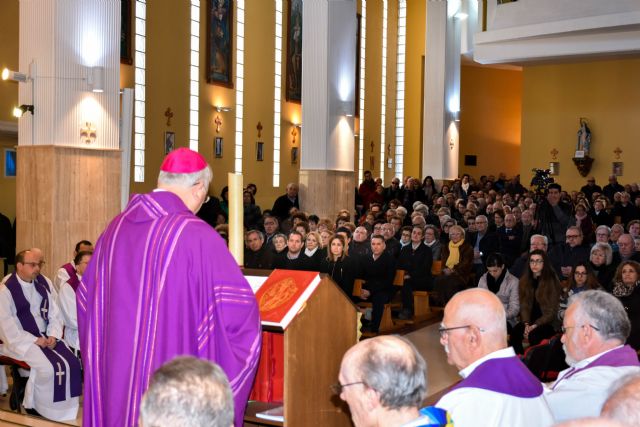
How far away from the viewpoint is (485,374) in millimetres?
2879

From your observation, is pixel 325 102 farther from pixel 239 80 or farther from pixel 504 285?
pixel 504 285

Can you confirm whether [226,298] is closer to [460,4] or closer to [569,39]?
[569,39]

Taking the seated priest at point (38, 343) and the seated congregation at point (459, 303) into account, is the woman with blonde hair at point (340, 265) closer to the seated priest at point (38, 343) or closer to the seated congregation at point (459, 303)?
the seated congregation at point (459, 303)

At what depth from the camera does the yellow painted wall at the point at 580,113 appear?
70.5ft

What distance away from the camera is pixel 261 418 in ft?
12.7

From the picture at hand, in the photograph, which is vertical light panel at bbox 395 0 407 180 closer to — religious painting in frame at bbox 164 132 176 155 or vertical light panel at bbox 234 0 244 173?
vertical light panel at bbox 234 0 244 173

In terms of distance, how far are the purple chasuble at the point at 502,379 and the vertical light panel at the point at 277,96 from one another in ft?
58.6

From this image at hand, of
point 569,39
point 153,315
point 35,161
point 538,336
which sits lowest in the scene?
point 538,336

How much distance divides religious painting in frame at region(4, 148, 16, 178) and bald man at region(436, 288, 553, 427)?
11924 mm

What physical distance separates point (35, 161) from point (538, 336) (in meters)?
6.30

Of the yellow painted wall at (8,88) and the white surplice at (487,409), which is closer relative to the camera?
the white surplice at (487,409)

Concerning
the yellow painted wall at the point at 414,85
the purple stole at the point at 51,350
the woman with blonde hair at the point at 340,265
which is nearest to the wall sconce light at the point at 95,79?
the woman with blonde hair at the point at 340,265

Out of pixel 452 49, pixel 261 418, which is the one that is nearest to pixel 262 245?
pixel 261 418

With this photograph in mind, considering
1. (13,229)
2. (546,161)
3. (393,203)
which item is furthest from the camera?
(546,161)
